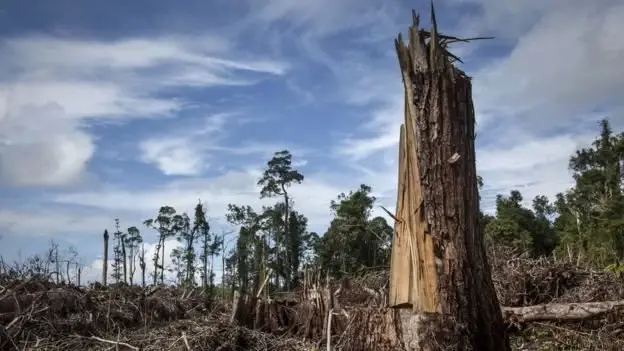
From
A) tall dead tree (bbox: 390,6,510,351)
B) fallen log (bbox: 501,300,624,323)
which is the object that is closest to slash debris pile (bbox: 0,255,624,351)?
fallen log (bbox: 501,300,624,323)

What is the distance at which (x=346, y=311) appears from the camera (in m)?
7.52

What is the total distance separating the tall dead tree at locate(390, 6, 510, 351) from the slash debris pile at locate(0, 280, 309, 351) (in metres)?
2.51

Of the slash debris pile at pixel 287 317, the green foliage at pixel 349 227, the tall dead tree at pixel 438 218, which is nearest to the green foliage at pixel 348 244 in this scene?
the green foliage at pixel 349 227

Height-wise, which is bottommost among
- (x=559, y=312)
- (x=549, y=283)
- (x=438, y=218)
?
(x=559, y=312)

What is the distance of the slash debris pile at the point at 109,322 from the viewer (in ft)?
25.2

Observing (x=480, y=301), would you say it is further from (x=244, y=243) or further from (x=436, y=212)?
(x=244, y=243)

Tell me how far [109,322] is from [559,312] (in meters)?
5.94

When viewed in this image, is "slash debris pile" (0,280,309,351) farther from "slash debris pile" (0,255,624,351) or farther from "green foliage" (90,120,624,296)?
"green foliage" (90,120,624,296)

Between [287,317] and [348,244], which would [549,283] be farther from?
[348,244]

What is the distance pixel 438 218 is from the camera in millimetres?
5848

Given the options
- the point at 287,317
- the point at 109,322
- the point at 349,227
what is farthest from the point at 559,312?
the point at 349,227

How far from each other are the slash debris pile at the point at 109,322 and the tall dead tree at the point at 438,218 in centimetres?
251

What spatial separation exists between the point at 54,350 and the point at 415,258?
15.7 ft

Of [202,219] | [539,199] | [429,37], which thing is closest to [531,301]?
[429,37]
